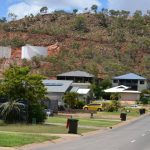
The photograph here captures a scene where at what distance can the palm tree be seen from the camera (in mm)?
37438

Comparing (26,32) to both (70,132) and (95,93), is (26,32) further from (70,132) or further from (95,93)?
(70,132)

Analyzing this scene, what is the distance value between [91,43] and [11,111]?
122 metres

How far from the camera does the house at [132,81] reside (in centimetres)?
12250

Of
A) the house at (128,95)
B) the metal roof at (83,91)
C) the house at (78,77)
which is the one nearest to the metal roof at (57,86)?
the metal roof at (83,91)

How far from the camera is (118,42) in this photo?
6373 inches

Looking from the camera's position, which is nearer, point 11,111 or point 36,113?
point 11,111

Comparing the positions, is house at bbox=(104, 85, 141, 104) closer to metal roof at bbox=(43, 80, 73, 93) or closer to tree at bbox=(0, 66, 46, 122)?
metal roof at bbox=(43, 80, 73, 93)

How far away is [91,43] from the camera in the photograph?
15875 centimetres

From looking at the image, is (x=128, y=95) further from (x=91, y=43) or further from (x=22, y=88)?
(x=22, y=88)

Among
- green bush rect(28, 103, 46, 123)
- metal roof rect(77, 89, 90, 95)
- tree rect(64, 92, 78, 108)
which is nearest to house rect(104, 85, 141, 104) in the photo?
metal roof rect(77, 89, 90, 95)

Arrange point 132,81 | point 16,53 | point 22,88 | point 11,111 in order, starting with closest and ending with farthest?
point 11,111
point 22,88
point 132,81
point 16,53

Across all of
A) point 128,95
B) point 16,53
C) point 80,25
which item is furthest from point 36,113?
point 80,25

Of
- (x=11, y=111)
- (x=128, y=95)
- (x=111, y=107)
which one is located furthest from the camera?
(x=128, y=95)

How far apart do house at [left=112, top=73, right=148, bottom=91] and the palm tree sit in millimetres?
85759
